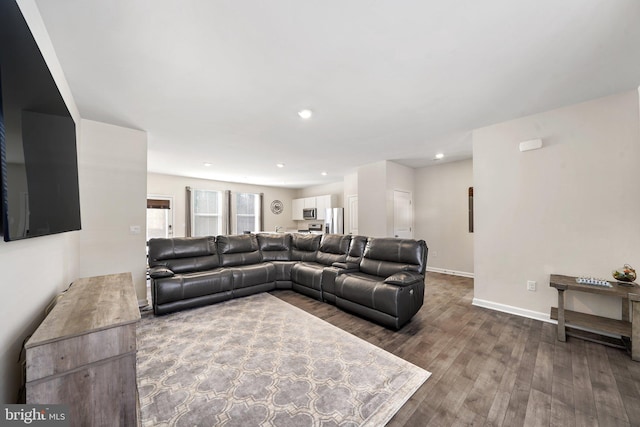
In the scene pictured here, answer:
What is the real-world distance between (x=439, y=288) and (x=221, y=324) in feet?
12.1

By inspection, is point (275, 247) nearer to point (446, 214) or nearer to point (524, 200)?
point (446, 214)

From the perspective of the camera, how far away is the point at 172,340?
2412 mm

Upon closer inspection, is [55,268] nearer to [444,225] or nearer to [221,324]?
[221,324]

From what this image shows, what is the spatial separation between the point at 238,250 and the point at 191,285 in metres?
1.21

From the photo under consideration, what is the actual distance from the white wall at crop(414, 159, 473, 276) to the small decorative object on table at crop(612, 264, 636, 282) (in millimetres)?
2597

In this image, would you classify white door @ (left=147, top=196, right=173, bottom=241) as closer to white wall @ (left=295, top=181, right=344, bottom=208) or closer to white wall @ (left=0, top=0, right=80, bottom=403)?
white wall @ (left=295, top=181, right=344, bottom=208)

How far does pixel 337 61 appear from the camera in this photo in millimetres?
1875

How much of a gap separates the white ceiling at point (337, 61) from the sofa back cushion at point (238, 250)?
6.43 ft

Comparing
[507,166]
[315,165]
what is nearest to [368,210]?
[315,165]

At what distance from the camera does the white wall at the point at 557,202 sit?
246 cm

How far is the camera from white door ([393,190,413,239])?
529 cm

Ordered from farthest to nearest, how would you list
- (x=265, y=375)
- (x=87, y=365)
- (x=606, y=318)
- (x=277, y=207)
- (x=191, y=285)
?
(x=277, y=207), (x=191, y=285), (x=606, y=318), (x=265, y=375), (x=87, y=365)

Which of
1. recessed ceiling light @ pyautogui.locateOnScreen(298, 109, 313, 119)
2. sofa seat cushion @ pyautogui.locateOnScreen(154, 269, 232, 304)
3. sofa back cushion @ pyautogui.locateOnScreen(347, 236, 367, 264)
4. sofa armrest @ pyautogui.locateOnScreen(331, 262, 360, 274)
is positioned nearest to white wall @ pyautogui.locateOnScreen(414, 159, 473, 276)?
sofa back cushion @ pyautogui.locateOnScreen(347, 236, 367, 264)

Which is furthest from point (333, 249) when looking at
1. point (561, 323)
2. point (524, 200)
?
point (561, 323)
